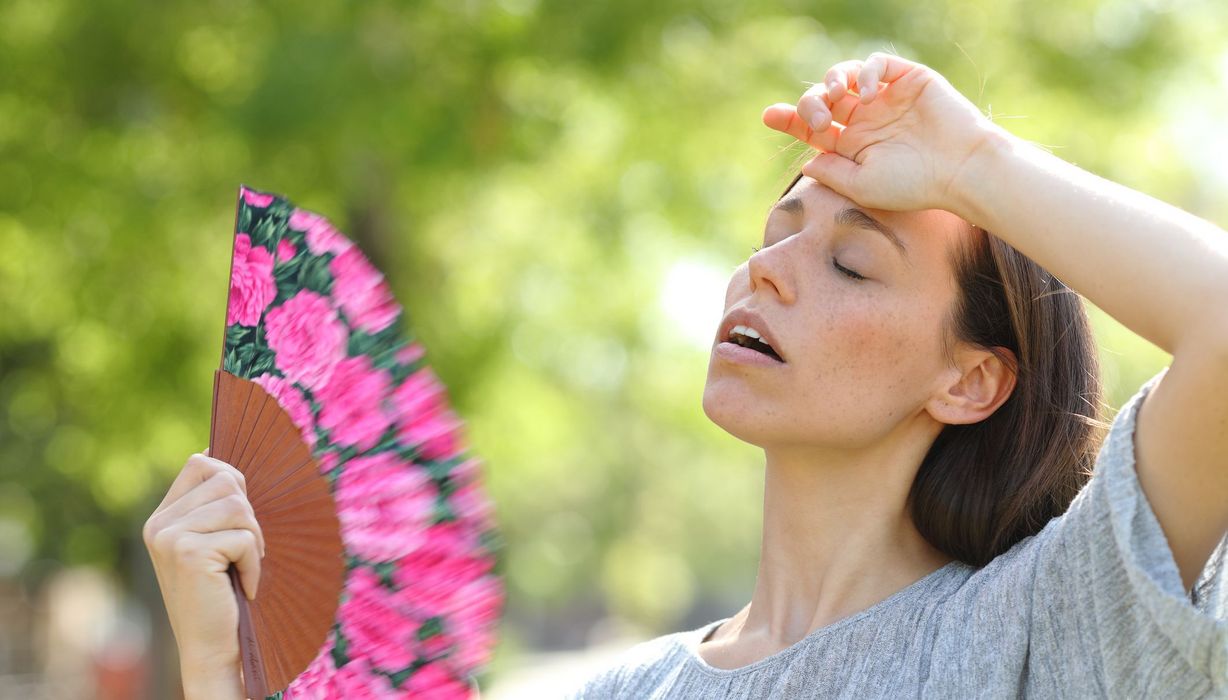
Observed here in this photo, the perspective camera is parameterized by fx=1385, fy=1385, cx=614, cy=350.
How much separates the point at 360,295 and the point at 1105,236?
1013 mm

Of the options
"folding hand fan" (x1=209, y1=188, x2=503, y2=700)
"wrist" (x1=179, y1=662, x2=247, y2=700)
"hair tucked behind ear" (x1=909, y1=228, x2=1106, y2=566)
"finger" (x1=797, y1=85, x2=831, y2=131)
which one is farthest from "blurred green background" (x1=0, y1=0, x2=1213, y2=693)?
"wrist" (x1=179, y1=662, x2=247, y2=700)

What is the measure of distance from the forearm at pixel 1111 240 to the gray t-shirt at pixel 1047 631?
0.43ft

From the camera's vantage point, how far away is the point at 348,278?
1996mm

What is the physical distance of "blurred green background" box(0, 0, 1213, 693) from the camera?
6875mm

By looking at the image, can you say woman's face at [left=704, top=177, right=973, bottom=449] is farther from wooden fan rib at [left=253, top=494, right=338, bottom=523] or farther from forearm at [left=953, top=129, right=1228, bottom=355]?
wooden fan rib at [left=253, top=494, right=338, bottom=523]

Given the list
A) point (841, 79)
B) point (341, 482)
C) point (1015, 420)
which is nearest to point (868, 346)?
point (1015, 420)

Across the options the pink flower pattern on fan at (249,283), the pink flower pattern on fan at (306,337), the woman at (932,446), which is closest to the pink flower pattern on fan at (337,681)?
the woman at (932,446)

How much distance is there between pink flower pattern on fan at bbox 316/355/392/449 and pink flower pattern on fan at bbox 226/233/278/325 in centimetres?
15

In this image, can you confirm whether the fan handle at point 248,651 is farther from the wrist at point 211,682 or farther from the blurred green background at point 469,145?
the blurred green background at point 469,145

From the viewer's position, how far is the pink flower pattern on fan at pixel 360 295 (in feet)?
6.54

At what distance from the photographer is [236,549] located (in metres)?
1.84

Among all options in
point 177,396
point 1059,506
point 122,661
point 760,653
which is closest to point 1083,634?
point 1059,506

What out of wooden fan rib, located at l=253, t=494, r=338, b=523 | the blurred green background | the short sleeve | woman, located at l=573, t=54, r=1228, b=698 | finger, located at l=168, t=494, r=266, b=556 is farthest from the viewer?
the blurred green background

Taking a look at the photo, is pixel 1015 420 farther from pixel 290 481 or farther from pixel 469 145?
pixel 469 145
